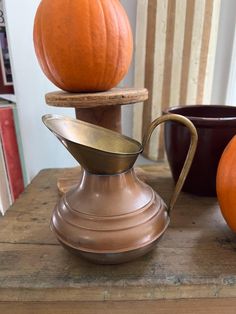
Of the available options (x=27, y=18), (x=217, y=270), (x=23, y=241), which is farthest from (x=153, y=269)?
(x=27, y=18)

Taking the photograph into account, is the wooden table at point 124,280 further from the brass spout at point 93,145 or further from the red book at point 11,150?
the red book at point 11,150

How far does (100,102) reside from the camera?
435mm

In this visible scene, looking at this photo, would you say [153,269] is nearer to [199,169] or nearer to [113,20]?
[199,169]

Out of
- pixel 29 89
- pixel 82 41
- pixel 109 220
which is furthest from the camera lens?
pixel 29 89

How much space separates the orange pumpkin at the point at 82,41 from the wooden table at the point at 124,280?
299mm

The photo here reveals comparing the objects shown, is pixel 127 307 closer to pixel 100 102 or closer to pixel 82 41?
pixel 100 102

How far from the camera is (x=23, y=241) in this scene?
0.42 metres

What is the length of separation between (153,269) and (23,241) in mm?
216

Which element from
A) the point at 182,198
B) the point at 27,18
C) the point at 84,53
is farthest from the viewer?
the point at 27,18

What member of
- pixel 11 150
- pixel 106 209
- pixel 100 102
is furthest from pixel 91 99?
pixel 11 150

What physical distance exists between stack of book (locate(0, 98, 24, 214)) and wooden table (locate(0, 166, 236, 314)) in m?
0.38

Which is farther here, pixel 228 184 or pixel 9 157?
pixel 9 157

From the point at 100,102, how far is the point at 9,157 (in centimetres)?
44

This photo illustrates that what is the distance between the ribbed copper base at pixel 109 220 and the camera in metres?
0.33
